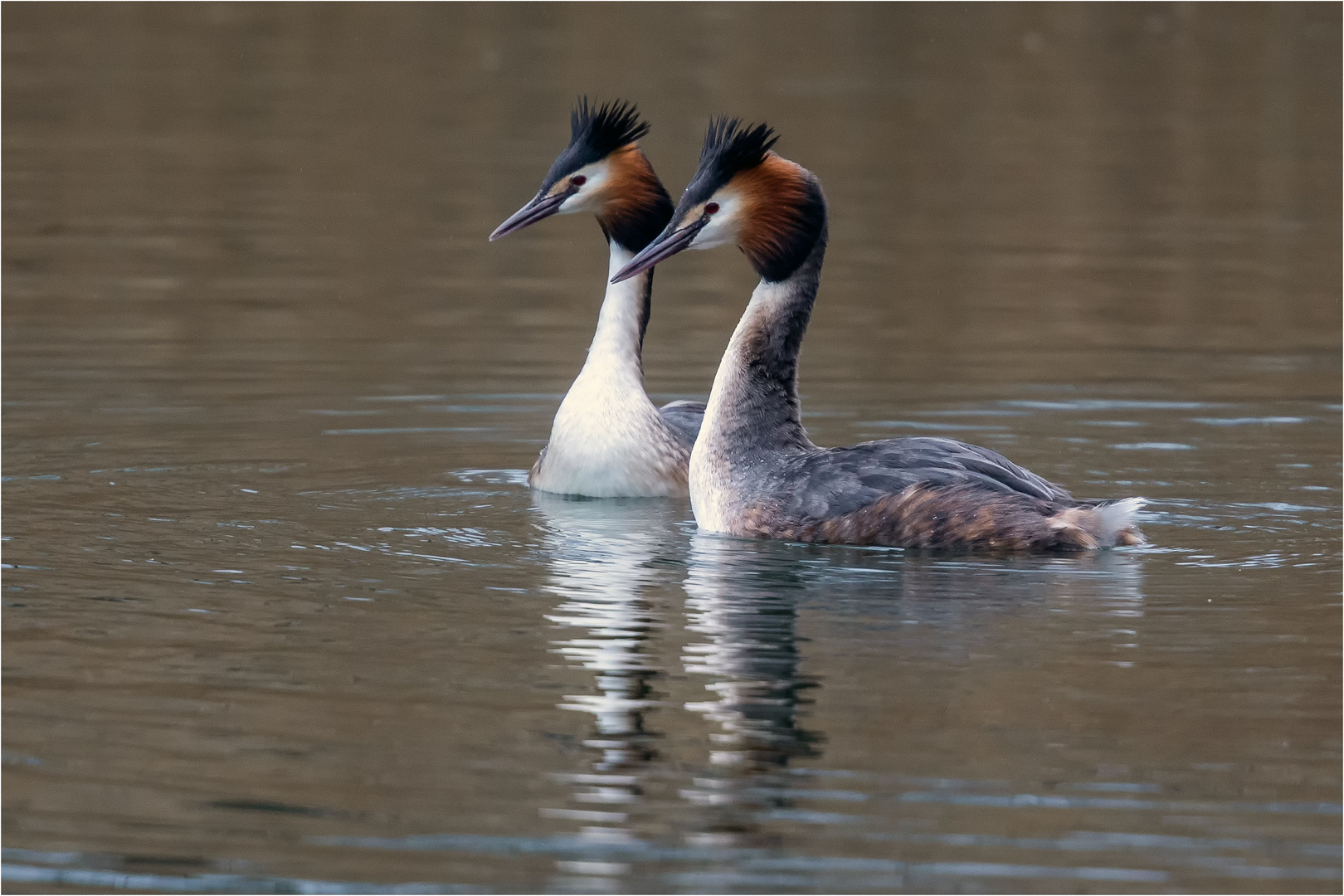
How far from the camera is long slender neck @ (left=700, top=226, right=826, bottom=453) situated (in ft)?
28.2

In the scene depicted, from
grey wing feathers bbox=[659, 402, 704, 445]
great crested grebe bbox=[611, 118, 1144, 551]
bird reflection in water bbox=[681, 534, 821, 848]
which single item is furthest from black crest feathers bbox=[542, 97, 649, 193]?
bird reflection in water bbox=[681, 534, 821, 848]

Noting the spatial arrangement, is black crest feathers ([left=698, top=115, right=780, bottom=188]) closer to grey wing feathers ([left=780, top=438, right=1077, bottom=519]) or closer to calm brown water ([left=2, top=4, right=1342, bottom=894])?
grey wing feathers ([left=780, top=438, right=1077, bottom=519])

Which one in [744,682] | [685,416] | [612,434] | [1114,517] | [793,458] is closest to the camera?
[744,682]

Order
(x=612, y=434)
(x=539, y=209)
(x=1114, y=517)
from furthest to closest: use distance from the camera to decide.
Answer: (x=539, y=209) < (x=612, y=434) < (x=1114, y=517)

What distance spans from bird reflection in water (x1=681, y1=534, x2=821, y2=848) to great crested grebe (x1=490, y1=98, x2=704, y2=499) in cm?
115

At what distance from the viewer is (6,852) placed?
513 cm

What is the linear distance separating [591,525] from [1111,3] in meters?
24.1

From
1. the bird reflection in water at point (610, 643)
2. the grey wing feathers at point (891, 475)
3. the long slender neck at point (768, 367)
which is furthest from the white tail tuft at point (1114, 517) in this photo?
the bird reflection in water at point (610, 643)

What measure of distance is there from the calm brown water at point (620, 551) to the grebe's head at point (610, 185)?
1.19 m

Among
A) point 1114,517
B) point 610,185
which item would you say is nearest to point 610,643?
point 1114,517

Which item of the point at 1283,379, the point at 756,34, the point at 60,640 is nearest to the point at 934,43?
the point at 756,34

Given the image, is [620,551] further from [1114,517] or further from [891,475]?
[1114,517]

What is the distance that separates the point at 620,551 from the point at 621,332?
1.82 m

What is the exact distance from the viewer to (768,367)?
28.4ft
